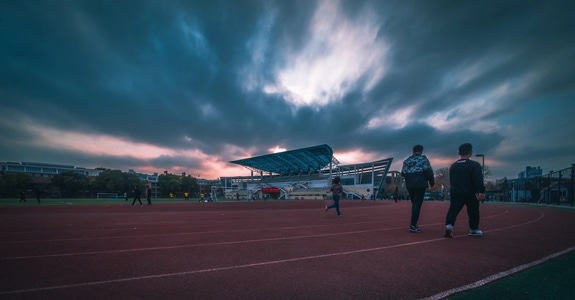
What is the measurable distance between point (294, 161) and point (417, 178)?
260 ft

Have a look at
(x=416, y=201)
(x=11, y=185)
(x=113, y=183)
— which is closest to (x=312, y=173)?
(x=113, y=183)

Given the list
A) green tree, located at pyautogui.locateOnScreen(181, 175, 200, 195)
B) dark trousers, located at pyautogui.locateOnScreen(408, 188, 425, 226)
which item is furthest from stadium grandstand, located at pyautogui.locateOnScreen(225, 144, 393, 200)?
dark trousers, located at pyautogui.locateOnScreen(408, 188, 425, 226)

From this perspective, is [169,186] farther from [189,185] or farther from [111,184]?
[111,184]

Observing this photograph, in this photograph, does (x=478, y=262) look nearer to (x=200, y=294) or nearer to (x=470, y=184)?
(x=470, y=184)

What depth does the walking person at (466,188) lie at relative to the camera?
5238 mm

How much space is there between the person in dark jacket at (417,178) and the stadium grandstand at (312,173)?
193 feet

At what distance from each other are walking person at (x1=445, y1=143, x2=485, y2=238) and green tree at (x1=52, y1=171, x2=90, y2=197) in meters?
85.3

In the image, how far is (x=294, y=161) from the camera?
8525 cm

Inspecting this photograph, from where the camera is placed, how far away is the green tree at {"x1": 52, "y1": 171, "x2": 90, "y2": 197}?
223 ft

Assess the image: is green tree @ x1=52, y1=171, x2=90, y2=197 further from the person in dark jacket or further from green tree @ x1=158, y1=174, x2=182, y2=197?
the person in dark jacket

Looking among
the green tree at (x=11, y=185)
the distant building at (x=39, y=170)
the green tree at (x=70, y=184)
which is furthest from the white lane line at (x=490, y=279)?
the distant building at (x=39, y=170)

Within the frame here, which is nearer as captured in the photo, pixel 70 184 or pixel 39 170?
pixel 70 184

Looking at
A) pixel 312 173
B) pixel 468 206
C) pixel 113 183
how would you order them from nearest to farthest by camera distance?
pixel 468 206
pixel 113 183
pixel 312 173

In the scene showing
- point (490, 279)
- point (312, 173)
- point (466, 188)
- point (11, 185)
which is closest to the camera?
point (490, 279)
